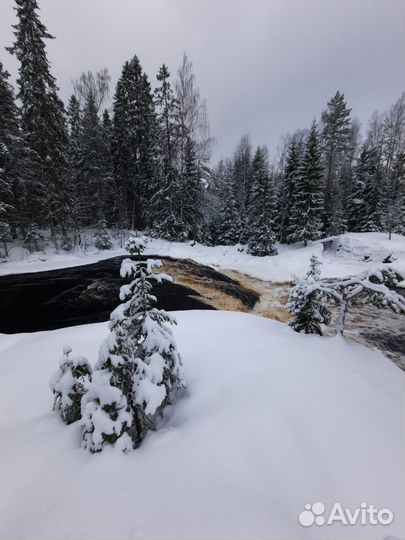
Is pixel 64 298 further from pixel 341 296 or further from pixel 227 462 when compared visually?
pixel 341 296

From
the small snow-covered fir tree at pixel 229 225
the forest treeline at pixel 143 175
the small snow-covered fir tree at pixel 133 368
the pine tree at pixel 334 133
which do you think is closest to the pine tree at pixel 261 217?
the forest treeline at pixel 143 175

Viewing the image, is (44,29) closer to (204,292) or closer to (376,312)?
(204,292)

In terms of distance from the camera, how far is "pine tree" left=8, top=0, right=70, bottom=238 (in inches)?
574

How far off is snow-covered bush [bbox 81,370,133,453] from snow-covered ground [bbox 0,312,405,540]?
0.11 meters

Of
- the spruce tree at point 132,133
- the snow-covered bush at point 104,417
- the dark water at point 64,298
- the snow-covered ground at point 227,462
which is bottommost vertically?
the dark water at point 64,298

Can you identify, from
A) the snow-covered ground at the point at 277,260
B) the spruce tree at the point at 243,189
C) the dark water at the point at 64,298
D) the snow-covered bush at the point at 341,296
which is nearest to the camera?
the snow-covered bush at the point at 341,296

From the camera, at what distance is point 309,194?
1873 cm

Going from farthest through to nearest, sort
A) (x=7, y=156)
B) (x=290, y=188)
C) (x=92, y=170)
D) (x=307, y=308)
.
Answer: (x=290, y=188) → (x=92, y=170) → (x=7, y=156) → (x=307, y=308)

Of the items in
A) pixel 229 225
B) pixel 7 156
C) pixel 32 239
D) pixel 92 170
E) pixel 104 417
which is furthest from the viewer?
pixel 229 225

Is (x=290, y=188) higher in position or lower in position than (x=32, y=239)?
higher

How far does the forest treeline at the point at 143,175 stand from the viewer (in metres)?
15.1

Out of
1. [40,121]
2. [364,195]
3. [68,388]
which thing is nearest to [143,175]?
[40,121]

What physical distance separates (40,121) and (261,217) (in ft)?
53.1

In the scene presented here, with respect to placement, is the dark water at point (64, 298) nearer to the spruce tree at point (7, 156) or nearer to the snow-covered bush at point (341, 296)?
the snow-covered bush at point (341, 296)
